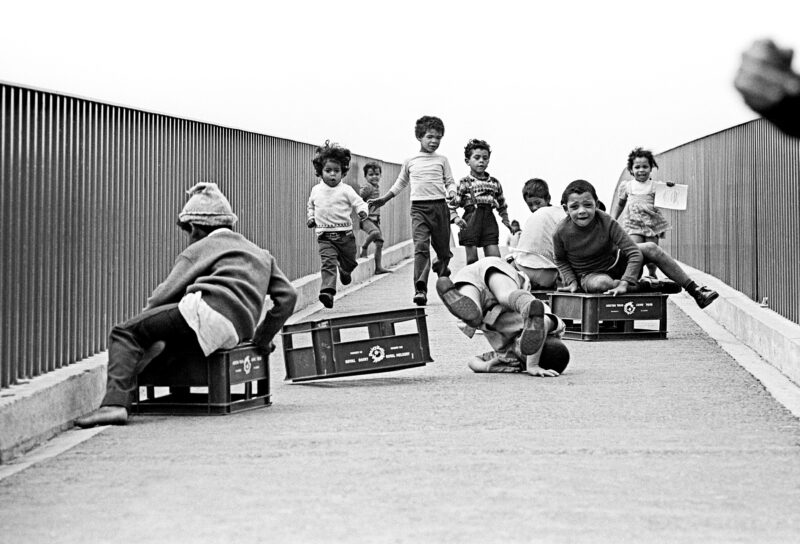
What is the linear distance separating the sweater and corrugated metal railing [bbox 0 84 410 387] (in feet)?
2.46

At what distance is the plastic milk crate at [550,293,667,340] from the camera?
13.5m

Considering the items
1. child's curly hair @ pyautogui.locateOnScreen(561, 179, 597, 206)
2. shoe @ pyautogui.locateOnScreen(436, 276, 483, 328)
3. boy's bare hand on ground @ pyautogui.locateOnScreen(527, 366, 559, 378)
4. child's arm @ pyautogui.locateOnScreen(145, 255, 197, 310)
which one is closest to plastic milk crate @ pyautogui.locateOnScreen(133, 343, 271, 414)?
child's arm @ pyautogui.locateOnScreen(145, 255, 197, 310)

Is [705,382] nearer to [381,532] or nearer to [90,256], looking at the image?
[90,256]

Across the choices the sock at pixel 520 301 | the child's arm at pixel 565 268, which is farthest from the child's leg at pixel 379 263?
the sock at pixel 520 301

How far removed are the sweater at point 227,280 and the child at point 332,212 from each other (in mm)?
7435

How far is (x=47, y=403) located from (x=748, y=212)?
9.14 metres

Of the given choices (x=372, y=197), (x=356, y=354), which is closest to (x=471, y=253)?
(x=372, y=197)

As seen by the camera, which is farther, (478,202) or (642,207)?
(478,202)

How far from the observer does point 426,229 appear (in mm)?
17625

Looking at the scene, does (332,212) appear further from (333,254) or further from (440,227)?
(440,227)

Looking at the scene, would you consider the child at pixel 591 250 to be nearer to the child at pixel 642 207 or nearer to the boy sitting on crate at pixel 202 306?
the child at pixel 642 207

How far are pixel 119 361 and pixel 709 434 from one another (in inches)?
128

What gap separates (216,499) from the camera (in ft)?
20.1

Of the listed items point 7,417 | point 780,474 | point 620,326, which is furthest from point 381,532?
point 620,326
